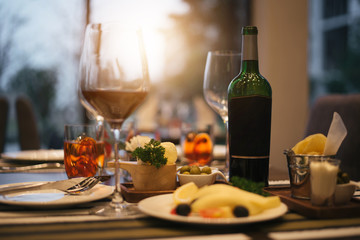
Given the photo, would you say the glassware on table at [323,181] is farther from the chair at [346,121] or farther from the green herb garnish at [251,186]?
the chair at [346,121]

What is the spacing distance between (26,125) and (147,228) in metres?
2.55

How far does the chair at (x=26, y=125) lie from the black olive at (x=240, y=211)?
2.55 metres

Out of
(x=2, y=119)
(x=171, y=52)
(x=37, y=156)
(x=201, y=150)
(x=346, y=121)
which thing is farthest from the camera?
(x=171, y=52)

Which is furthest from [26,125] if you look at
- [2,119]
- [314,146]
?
[314,146]

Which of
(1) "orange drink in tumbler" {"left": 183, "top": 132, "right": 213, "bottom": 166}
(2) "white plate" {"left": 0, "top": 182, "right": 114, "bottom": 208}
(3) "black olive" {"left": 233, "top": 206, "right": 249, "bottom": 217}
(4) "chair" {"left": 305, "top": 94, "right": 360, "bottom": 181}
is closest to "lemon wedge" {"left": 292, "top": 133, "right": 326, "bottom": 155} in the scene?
(3) "black olive" {"left": 233, "top": 206, "right": 249, "bottom": 217}

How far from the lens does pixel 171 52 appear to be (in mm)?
4895

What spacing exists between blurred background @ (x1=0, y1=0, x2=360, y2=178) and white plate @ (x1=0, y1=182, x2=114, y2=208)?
2.72 metres

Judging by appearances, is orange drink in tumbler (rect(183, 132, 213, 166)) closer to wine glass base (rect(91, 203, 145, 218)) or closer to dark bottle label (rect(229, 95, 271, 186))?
dark bottle label (rect(229, 95, 271, 186))

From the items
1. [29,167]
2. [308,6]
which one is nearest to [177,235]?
[29,167]

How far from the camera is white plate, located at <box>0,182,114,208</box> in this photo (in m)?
0.74

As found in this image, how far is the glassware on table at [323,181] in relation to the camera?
27.6 inches

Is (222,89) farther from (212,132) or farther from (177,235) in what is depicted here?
(177,235)

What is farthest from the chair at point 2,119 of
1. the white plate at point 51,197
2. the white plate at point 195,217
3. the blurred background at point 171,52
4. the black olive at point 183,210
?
the black olive at point 183,210

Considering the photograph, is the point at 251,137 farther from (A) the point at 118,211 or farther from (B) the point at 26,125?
(B) the point at 26,125
